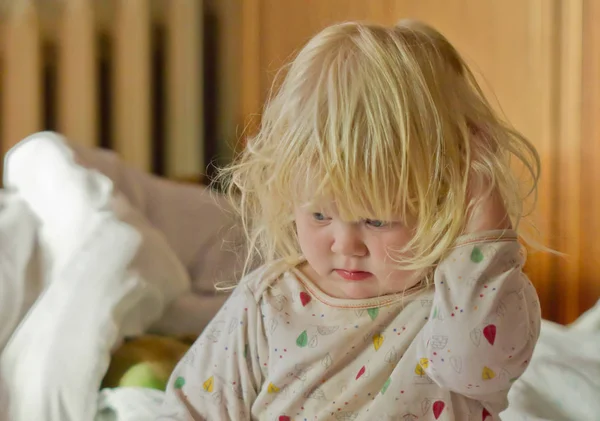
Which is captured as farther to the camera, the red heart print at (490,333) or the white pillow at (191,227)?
the white pillow at (191,227)

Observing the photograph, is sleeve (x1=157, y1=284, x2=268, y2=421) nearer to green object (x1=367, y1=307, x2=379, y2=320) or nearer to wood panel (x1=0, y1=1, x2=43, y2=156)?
green object (x1=367, y1=307, x2=379, y2=320)

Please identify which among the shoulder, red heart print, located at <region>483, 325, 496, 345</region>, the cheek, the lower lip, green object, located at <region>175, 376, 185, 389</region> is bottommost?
green object, located at <region>175, 376, 185, 389</region>

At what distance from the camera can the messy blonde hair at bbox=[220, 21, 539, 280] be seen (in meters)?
0.61

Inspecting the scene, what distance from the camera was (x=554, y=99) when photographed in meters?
1.19

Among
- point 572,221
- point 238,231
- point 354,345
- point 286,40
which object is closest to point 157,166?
point 286,40

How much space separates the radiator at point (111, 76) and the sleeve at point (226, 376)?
0.94 metres

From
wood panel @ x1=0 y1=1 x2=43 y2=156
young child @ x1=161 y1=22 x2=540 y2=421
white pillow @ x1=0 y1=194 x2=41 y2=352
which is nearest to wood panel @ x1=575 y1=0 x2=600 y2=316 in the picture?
young child @ x1=161 y1=22 x2=540 y2=421

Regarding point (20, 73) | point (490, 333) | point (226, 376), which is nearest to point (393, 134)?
point (490, 333)

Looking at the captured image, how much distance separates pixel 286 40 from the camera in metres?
1.72

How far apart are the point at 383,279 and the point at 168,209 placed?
0.73m

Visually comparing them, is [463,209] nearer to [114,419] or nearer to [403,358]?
[403,358]

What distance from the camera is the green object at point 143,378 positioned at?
86cm

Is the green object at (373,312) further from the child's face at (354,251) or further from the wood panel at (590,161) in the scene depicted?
the wood panel at (590,161)

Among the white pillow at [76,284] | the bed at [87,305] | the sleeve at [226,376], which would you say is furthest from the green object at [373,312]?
the white pillow at [76,284]
